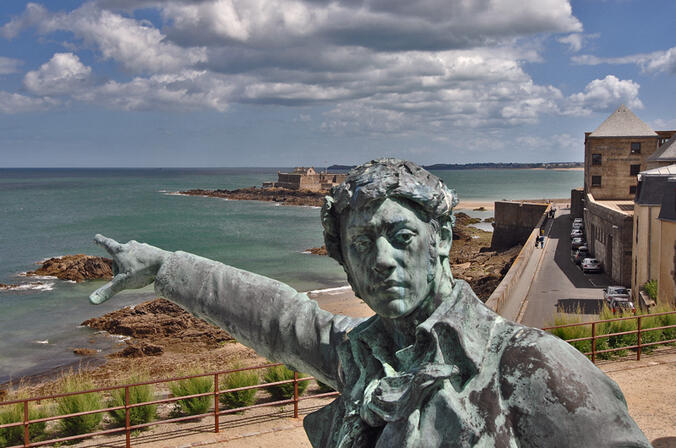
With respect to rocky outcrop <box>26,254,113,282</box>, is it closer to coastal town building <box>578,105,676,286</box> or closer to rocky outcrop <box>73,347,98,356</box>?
rocky outcrop <box>73,347,98,356</box>

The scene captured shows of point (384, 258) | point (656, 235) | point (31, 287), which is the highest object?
point (384, 258)

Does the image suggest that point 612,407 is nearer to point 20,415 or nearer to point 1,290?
point 20,415

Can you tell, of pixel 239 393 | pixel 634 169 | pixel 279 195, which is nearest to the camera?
pixel 239 393

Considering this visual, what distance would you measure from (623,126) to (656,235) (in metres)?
29.6

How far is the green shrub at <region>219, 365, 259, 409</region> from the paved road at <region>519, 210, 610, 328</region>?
29.9ft

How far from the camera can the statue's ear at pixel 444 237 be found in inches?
76.5

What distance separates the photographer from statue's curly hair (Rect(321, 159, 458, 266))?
5.97ft

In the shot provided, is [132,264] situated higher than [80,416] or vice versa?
[132,264]

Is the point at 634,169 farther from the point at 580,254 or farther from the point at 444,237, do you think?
the point at 444,237

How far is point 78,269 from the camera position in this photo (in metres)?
41.0

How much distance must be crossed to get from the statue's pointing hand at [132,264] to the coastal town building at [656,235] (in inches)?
757

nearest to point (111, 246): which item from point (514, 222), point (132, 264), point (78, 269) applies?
point (132, 264)

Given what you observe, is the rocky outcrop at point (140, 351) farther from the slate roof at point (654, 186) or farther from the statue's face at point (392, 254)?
the statue's face at point (392, 254)

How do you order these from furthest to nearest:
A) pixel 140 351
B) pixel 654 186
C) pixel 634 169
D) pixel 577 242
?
pixel 634 169 < pixel 577 242 < pixel 140 351 < pixel 654 186
